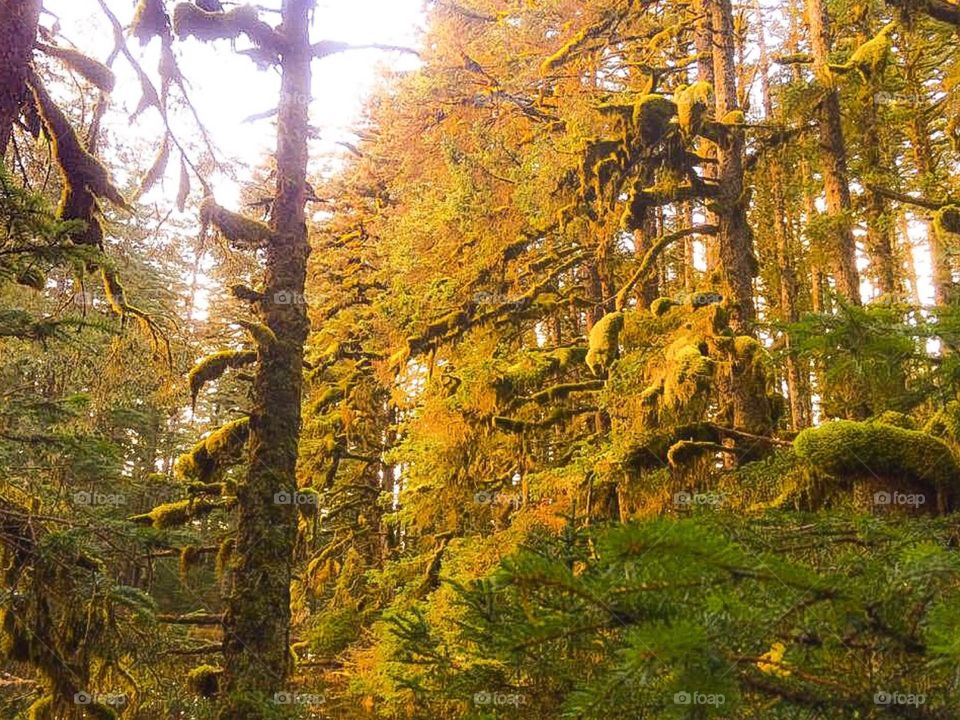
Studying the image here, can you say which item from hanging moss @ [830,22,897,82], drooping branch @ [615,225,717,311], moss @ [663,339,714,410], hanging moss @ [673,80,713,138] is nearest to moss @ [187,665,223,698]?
moss @ [663,339,714,410]

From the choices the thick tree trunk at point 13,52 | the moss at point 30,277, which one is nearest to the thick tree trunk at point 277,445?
the moss at point 30,277

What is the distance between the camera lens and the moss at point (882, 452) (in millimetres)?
4152

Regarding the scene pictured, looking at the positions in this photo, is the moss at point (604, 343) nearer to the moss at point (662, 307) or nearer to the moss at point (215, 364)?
the moss at point (662, 307)

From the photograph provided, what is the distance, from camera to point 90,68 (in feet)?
21.4

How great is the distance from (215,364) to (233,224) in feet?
5.48

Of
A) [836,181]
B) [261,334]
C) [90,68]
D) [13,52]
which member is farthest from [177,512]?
[836,181]

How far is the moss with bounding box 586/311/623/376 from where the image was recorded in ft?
23.6

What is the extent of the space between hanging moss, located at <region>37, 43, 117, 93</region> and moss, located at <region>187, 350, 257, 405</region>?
2971 millimetres

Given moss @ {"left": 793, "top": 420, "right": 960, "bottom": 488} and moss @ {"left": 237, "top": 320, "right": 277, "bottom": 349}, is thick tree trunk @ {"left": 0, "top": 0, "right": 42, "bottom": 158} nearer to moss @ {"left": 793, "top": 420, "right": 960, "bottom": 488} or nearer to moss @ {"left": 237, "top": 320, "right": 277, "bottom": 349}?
moss @ {"left": 237, "top": 320, "right": 277, "bottom": 349}

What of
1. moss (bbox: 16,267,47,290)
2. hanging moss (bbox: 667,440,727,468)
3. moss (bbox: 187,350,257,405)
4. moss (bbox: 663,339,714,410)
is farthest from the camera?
moss (bbox: 187,350,257,405)

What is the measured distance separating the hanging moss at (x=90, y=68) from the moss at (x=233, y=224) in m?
1.43

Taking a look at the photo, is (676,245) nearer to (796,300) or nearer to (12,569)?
(796,300)

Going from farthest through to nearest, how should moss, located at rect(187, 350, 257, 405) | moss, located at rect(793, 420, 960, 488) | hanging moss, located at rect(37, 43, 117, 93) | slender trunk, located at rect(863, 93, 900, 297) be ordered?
slender trunk, located at rect(863, 93, 900, 297) → moss, located at rect(187, 350, 257, 405) → hanging moss, located at rect(37, 43, 117, 93) → moss, located at rect(793, 420, 960, 488)

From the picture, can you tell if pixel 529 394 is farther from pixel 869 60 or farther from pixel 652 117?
pixel 869 60
